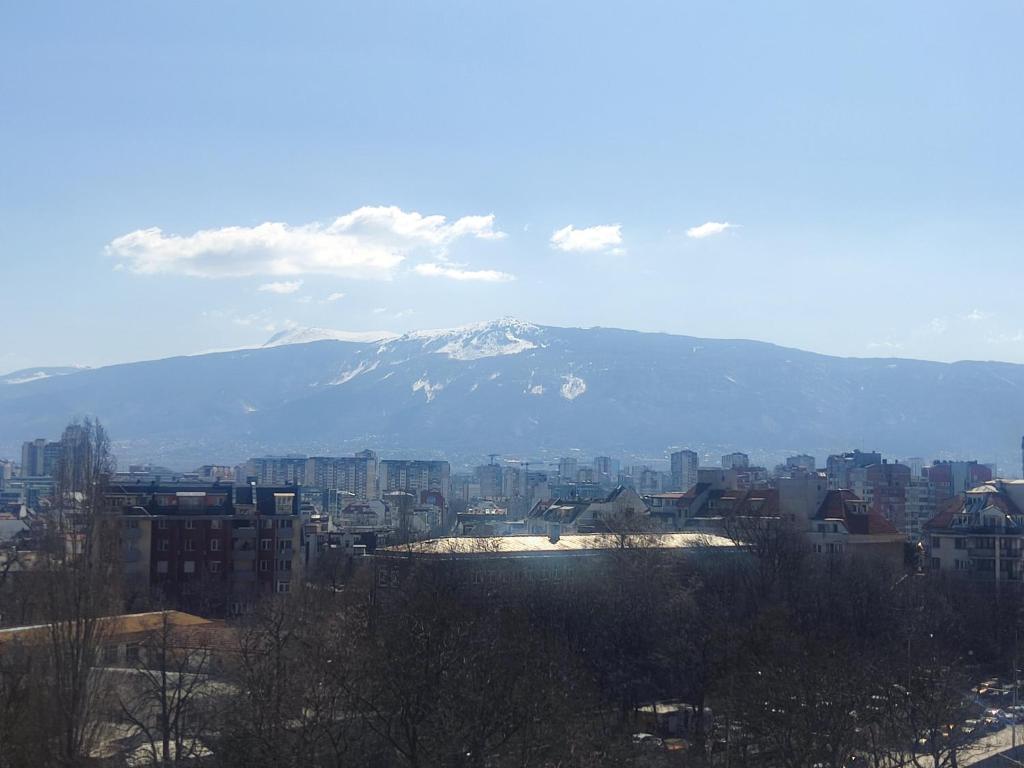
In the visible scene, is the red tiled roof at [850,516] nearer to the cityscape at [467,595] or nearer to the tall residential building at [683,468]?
the cityscape at [467,595]

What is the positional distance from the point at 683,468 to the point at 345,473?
34743mm

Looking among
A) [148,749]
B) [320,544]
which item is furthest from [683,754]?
[320,544]

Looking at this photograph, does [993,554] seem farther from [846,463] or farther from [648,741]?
[846,463]

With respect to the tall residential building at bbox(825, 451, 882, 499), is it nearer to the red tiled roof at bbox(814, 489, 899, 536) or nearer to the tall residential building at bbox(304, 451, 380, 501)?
the tall residential building at bbox(304, 451, 380, 501)

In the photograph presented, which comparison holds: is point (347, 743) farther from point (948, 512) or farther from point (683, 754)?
point (948, 512)

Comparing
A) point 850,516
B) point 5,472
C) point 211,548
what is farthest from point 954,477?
point 5,472

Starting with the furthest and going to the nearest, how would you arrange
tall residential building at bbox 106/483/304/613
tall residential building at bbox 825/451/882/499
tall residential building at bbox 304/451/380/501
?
tall residential building at bbox 304/451/380/501
tall residential building at bbox 825/451/882/499
tall residential building at bbox 106/483/304/613

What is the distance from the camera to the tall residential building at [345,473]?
12306cm

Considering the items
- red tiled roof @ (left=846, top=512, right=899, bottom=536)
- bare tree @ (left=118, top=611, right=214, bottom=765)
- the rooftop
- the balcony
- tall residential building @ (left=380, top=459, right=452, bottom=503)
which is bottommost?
bare tree @ (left=118, top=611, right=214, bottom=765)

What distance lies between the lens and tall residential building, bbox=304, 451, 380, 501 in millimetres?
123062

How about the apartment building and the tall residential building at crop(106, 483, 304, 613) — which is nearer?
the tall residential building at crop(106, 483, 304, 613)

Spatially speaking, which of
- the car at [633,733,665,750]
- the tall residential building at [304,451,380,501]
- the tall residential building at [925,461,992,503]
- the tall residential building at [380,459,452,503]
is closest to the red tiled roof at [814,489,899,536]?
the car at [633,733,665,750]

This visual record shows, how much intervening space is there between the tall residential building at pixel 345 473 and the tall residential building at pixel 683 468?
29295 millimetres

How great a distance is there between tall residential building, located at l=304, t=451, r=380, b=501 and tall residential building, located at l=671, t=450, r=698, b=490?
2929 cm
